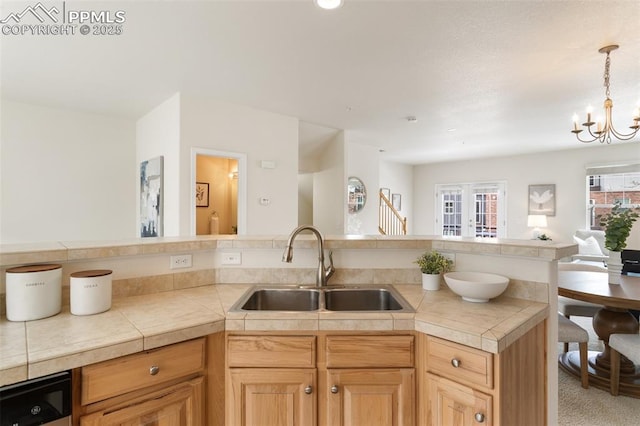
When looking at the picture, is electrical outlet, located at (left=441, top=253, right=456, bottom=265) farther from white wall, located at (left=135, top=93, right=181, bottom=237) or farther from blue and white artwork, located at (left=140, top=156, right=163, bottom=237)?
blue and white artwork, located at (left=140, top=156, right=163, bottom=237)

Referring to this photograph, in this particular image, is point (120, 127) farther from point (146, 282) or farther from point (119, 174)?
point (146, 282)

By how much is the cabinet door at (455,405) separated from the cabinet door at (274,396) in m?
0.49

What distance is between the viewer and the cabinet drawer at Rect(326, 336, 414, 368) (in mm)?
1286

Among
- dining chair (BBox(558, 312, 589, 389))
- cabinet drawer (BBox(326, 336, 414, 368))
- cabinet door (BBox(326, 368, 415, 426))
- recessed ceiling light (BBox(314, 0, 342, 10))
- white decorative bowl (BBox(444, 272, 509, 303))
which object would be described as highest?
recessed ceiling light (BBox(314, 0, 342, 10))

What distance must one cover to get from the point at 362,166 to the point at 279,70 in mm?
3676

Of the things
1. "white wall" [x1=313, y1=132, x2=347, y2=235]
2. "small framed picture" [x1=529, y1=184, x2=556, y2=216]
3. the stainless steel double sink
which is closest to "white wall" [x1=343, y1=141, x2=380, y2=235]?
"white wall" [x1=313, y1=132, x2=347, y2=235]

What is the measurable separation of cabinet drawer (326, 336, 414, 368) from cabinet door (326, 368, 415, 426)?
0.10 ft

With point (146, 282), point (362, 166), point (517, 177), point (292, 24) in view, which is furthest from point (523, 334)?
point (517, 177)

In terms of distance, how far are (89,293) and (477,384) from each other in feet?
5.35

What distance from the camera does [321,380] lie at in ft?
4.22

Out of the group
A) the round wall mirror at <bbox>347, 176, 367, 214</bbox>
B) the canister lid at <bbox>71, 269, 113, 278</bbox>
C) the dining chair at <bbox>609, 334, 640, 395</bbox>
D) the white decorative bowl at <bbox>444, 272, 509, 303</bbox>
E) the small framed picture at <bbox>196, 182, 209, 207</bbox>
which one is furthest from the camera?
the round wall mirror at <bbox>347, 176, 367, 214</bbox>

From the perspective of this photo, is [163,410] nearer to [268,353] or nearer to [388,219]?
[268,353]

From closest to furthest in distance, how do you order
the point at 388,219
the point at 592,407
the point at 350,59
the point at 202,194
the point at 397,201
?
the point at 592,407, the point at 350,59, the point at 202,194, the point at 388,219, the point at 397,201

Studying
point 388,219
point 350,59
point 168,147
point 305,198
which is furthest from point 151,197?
point 388,219
